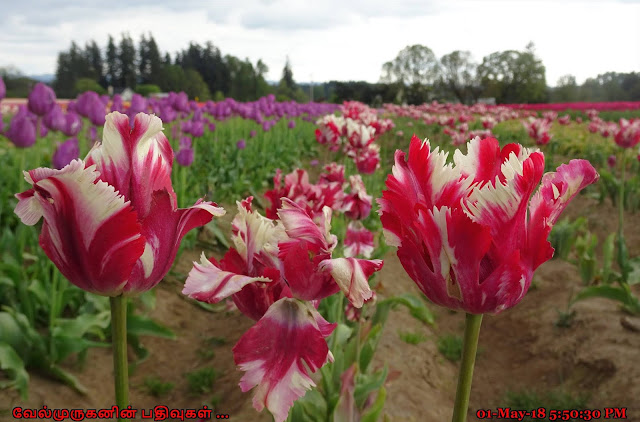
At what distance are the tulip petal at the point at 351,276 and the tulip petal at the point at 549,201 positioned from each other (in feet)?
0.80

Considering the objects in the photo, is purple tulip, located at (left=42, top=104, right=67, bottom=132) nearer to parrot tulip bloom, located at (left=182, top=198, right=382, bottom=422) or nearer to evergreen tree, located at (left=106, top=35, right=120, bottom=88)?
parrot tulip bloom, located at (left=182, top=198, right=382, bottom=422)

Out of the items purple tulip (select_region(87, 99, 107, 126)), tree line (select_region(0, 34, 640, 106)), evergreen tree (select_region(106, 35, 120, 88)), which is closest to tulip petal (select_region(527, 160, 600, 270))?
purple tulip (select_region(87, 99, 107, 126))

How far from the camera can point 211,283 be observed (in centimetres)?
67

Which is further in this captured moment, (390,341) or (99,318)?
(390,341)

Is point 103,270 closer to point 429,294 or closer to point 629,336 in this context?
point 429,294

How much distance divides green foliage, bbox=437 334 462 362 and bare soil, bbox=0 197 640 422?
2.3 inches

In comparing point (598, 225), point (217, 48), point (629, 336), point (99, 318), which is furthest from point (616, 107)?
point (217, 48)

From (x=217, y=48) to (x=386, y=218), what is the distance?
69.0m

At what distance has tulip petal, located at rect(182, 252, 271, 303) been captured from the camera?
654 mm

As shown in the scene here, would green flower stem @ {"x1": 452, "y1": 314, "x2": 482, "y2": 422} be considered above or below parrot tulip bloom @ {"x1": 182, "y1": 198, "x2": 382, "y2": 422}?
below

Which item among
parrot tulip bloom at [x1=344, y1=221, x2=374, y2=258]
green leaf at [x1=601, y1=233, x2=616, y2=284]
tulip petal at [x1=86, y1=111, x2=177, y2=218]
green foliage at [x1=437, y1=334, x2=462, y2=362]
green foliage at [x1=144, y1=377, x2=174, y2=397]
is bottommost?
green foliage at [x1=437, y1=334, x2=462, y2=362]

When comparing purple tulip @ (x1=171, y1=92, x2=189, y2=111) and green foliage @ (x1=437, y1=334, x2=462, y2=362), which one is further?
purple tulip @ (x1=171, y1=92, x2=189, y2=111)

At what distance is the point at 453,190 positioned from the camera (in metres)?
0.74

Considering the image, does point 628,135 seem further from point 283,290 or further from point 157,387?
point 283,290
